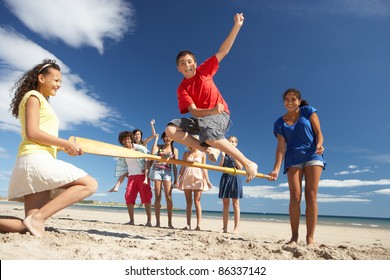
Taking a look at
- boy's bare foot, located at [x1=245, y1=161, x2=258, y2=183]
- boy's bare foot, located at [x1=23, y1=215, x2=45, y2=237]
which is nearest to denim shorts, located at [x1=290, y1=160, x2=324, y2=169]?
boy's bare foot, located at [x1=245, y1=161, x2=258, y2=183]

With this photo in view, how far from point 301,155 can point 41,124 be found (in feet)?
10.0

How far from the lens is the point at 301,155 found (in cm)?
414

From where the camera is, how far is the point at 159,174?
679cm

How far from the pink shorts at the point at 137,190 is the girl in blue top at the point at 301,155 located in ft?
11.6

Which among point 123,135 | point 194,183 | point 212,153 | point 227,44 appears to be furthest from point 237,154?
point 123,135

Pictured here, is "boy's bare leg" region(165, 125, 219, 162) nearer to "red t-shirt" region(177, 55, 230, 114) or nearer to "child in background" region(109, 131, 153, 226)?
"red t-shirt" region(177, 55, 230, 114)

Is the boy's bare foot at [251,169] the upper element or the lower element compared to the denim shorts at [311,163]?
lower

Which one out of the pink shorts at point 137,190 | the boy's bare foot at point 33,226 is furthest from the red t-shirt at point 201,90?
the pink shorts at point 137,190

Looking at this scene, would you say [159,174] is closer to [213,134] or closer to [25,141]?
[213,134]

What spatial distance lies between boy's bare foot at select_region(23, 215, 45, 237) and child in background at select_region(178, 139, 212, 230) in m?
3.67

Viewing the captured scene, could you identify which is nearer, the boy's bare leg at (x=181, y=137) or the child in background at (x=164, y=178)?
the boy's bare leg at (x=181, y=137)

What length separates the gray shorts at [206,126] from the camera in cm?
391

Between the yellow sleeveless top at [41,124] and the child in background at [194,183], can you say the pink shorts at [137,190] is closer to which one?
the child in background at [194,183]
